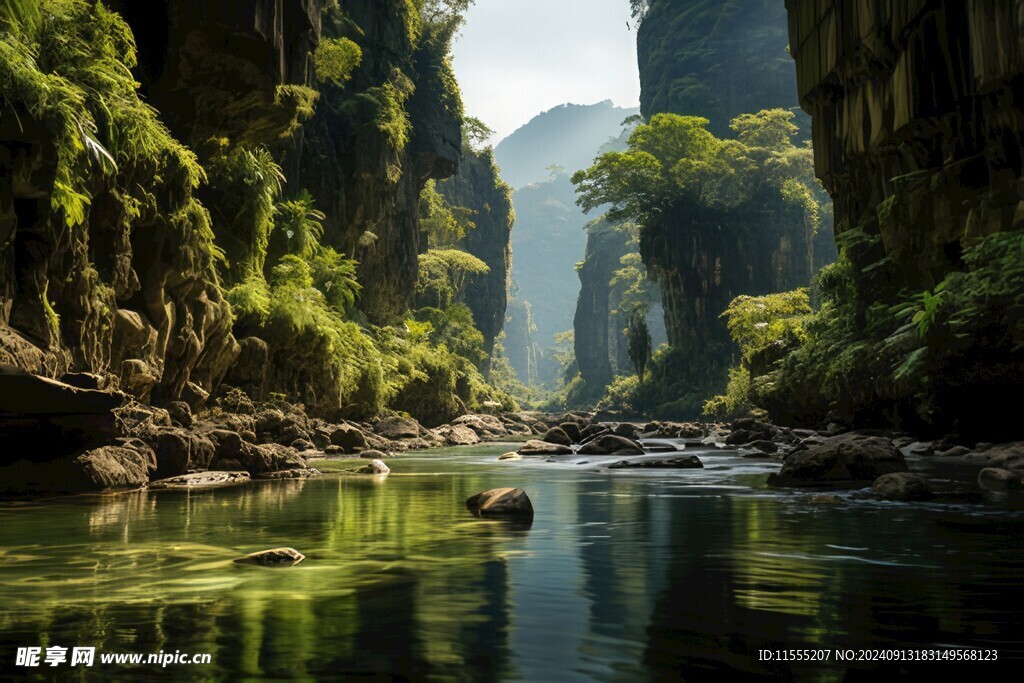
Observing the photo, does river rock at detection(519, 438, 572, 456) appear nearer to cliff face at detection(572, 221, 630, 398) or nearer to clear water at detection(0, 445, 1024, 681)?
clear water at detection(0, 445, 1024, 681)

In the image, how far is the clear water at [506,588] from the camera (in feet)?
10.8

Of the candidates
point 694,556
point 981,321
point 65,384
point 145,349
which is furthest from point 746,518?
point 145,349

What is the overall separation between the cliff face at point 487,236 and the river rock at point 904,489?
6099 centimetres

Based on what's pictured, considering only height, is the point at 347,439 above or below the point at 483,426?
below

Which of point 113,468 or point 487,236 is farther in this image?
point 487,236

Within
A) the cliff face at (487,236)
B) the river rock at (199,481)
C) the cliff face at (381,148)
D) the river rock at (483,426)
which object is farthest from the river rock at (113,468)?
the cliff face at (487,236)

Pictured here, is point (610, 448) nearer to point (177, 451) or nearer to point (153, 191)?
point (177, 451)

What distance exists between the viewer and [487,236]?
2921 inches

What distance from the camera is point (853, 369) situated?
19.4 metres

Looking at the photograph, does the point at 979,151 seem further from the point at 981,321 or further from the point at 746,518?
the point at 746,518

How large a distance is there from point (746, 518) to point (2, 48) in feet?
30.2

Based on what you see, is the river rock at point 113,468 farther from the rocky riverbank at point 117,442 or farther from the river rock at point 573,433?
the river rock at point 573,433

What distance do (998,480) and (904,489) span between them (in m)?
1.88

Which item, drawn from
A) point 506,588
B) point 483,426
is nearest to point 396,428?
point 483,426
